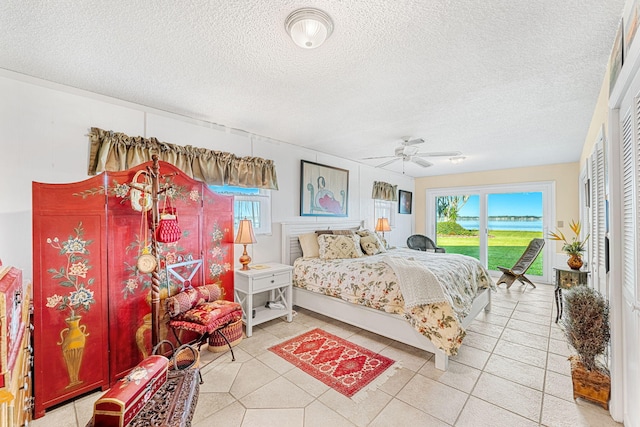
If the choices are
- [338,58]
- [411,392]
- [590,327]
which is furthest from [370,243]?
[338,58]

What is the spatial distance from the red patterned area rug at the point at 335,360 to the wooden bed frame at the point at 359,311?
11.3 inches

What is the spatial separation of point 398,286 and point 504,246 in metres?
4.68

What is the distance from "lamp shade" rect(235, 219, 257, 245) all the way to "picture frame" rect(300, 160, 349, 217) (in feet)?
3.80

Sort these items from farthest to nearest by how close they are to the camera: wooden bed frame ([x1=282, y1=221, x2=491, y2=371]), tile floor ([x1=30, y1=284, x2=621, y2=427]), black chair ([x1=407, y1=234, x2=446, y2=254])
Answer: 1. black chair ([x1=407, y1=234, x2=446, y2=254])
2. wooden bed frame ([x1=282, y1=221, x2=491, y2=371])
3. tile floor ([x1=30, y1=284, x2=621, y2=427])

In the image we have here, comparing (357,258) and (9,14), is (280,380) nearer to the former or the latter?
(357,258)

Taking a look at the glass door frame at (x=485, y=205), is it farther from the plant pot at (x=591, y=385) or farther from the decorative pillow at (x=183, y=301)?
the decorative pillow at (x=183, y=301)

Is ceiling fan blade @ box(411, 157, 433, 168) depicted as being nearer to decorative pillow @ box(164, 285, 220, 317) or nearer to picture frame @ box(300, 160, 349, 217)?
picture frame @ box(300, 160, 349, 217)

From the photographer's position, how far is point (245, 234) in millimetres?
3127

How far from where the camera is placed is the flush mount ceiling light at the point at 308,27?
1.46m

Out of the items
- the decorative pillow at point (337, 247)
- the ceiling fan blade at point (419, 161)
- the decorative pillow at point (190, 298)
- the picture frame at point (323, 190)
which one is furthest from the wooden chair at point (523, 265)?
the decorative pillow at point (190, 298)

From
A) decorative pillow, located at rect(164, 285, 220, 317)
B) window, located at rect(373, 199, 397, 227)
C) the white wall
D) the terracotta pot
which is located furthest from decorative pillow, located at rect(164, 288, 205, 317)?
the terracotta pot

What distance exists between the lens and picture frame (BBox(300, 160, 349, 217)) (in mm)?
4199

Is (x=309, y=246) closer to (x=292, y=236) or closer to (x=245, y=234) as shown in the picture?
(x=292, y=236)

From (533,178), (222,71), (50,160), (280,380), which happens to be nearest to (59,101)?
(50,160)
